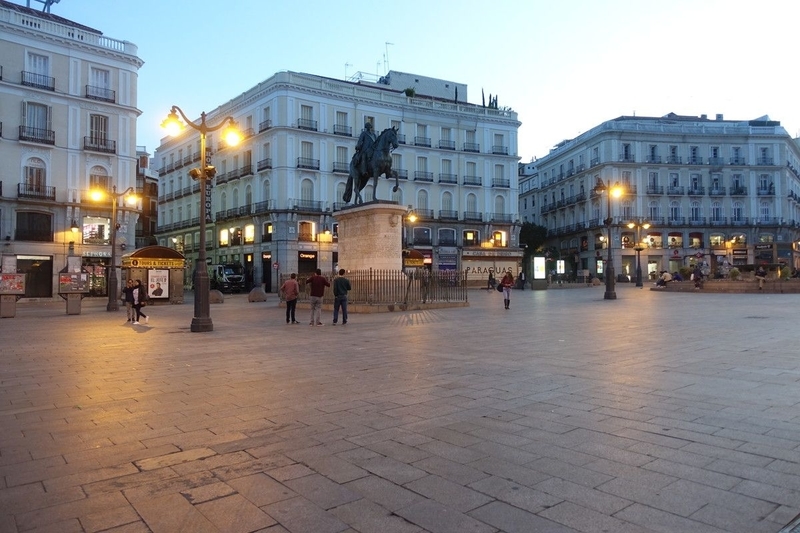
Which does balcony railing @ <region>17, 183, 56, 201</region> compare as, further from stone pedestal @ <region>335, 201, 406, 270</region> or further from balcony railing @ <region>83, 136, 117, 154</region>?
stone pedestal @ <region>335, 201, 406, 270</region>

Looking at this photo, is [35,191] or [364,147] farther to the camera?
[35,191]

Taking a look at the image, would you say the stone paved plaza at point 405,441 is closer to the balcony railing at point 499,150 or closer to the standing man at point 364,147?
the standing man at point 364,147

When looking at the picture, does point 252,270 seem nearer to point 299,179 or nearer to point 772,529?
point 299,179

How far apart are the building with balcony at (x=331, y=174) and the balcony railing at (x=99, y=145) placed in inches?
531

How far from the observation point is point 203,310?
14867 mm

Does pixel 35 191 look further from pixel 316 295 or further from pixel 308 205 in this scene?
pixel 316 295

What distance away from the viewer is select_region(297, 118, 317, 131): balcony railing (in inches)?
1985

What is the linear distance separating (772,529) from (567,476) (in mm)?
1217

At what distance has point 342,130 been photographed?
52812 millimetres

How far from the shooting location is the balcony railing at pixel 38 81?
1441 inches

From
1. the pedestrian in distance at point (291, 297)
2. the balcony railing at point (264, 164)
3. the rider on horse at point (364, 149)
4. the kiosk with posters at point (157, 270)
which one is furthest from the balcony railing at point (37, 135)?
the pedestrian in distance at point (291, 297)

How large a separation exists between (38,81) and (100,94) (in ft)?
11.9

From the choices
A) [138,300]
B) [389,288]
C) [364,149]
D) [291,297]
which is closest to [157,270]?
[138,300]

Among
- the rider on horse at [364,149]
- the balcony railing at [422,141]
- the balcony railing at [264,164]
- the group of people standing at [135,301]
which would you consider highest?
the balcony railing at [422,141]
